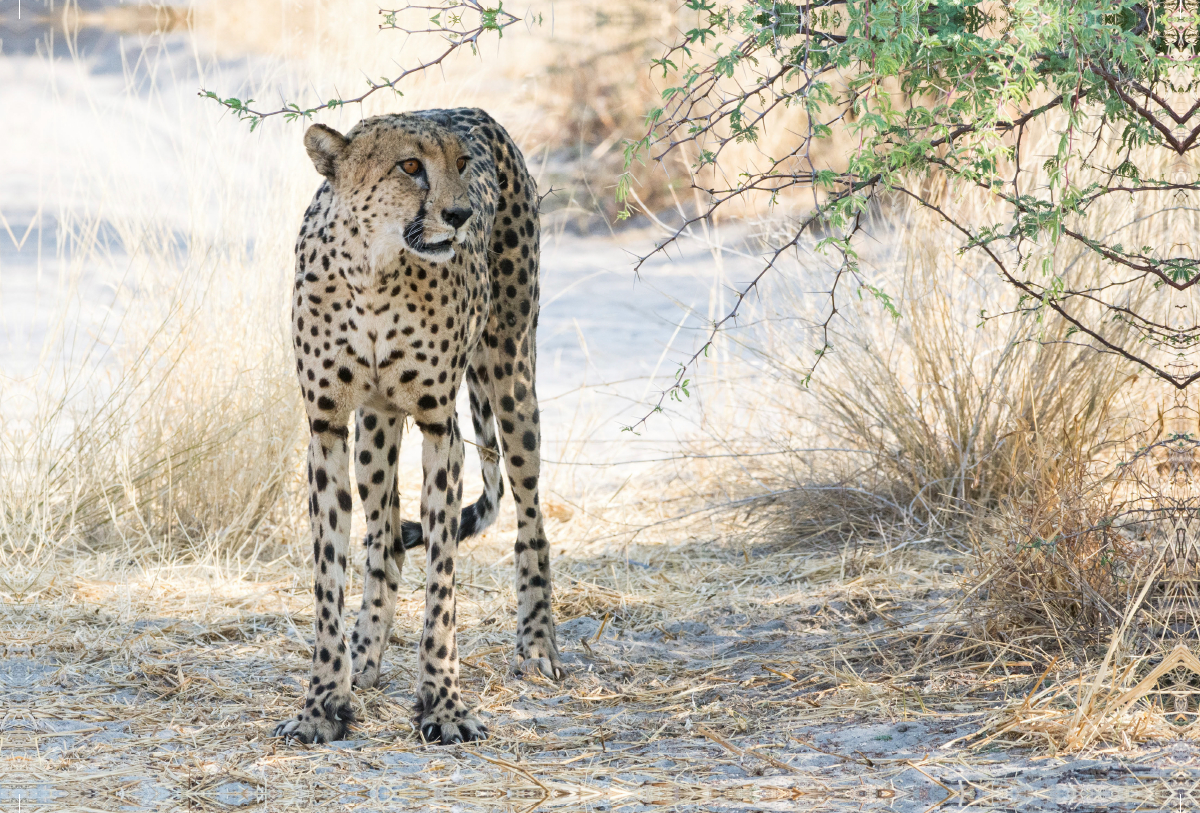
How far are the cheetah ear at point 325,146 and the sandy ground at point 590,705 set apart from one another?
129cm

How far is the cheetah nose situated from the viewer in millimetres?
2828

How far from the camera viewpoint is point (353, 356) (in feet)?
9.79

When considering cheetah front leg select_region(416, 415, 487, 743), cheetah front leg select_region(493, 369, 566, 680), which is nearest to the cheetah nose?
cheetah front leg select_region(416, 415, 487, 743)

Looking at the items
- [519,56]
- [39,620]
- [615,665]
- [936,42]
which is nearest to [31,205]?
[519,56]

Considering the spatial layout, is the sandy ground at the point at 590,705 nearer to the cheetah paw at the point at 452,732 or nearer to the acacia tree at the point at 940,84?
the cheetah paw at the point at 452,732

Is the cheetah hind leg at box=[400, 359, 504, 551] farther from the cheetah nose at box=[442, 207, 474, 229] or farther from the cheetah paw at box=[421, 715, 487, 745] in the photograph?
the cheetah nose at box=[442, 207, 474, 229]

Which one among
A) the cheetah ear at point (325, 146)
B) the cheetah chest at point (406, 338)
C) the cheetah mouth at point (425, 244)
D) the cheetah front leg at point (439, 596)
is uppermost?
the cheetah ear at point (325, 146)

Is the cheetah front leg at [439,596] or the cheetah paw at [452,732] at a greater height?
the cheetah front leg at [439,596]

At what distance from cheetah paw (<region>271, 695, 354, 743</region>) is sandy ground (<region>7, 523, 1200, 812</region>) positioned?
1.4 inches

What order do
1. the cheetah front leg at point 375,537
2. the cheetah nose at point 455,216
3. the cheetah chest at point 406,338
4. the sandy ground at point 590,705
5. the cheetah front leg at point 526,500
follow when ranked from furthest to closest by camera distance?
the cheetah front leg at point 526,500, the cheetah front leg at point 375,537, the cheetah chest at point 406,338, the cheetah nose at point 455,216, the sandy ground at point 590,705

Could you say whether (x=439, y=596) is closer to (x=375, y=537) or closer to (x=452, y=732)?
(x=452, y=732)

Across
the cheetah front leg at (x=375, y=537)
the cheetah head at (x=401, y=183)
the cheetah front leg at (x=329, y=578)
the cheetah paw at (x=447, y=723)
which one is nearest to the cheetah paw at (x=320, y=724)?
the cheetah front leg at (x=329, y=578)

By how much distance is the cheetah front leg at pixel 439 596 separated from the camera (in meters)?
3.09

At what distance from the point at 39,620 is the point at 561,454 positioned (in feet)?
8.52
